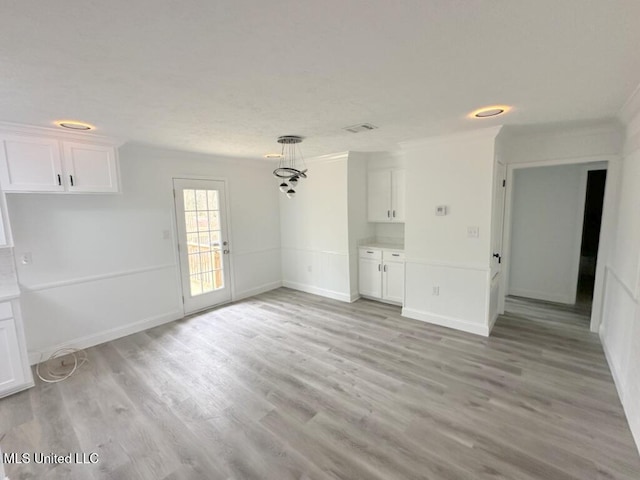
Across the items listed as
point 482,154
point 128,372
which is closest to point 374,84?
point 482,154

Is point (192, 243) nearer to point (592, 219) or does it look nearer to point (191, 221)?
point (191, 221)

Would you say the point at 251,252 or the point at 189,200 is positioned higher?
the point at 189,200

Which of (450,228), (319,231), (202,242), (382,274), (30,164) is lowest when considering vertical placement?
(382,274)

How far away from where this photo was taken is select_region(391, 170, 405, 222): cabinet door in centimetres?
474

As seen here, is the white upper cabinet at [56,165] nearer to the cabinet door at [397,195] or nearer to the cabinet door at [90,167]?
the cabinet door at [90,167]

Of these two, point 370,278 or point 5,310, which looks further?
point 370,278

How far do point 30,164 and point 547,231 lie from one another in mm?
6802

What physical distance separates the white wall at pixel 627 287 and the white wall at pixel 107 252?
492cm

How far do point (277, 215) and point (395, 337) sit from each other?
3.34 metres

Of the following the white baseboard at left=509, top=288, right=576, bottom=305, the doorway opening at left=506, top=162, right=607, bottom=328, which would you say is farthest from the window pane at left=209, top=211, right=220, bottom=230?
the white baseboard at left=509, top=288, right=576, bottom=305

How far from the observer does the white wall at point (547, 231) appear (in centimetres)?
445

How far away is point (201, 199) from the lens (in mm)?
4672

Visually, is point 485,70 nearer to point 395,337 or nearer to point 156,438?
point 395,337

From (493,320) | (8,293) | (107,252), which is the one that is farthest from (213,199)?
(493,320)
